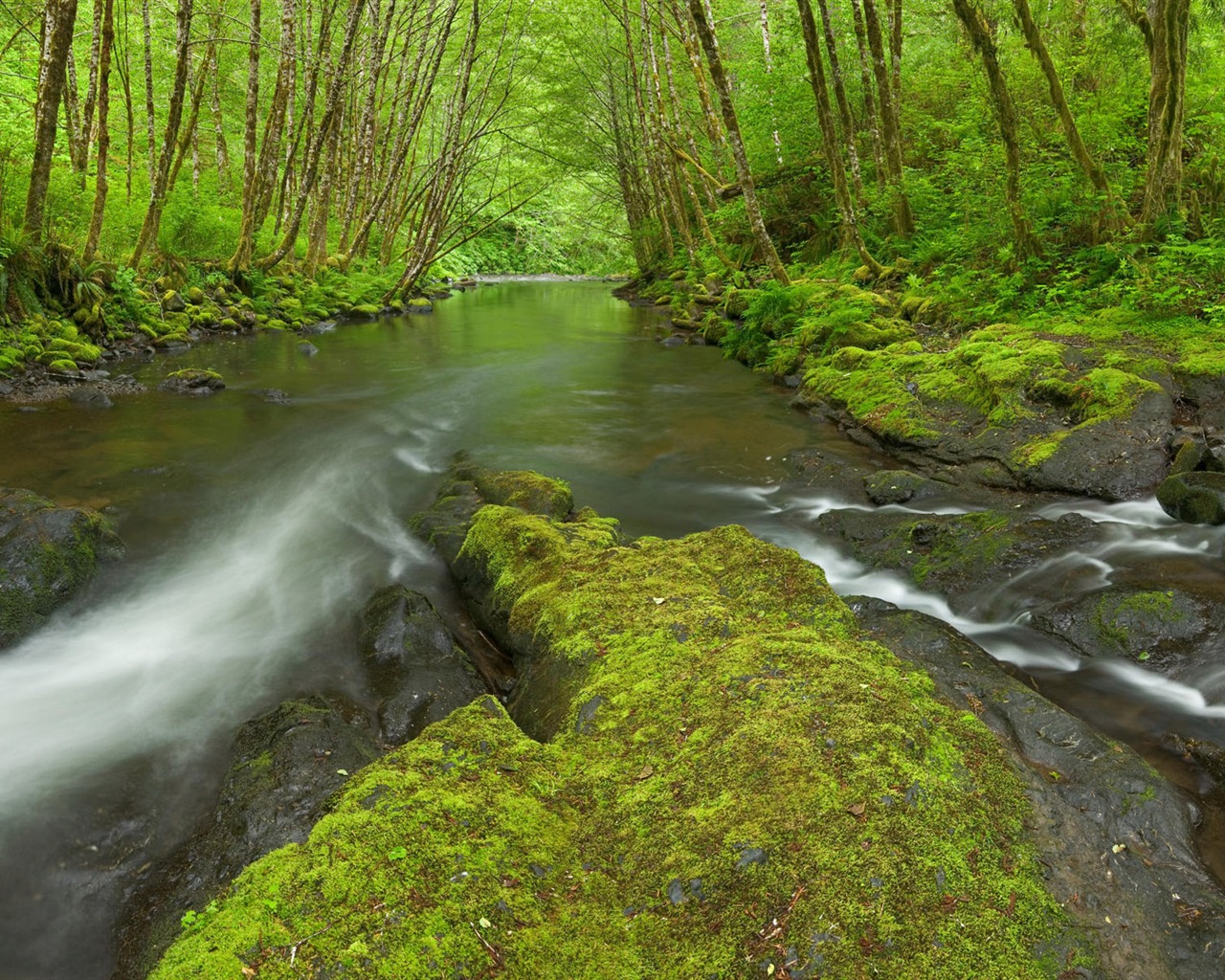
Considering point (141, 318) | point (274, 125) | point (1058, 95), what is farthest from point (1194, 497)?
point (274, 125)

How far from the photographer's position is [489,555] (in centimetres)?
537

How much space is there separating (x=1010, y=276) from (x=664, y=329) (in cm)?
1028

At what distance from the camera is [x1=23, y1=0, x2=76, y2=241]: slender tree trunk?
9281 mm

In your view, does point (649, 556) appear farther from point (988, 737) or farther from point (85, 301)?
point (85, 301)

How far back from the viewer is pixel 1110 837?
102 inches

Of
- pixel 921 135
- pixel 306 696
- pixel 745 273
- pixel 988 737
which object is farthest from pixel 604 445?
pixel 921 135

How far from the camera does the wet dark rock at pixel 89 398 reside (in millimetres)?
10253

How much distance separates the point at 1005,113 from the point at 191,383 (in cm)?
1221

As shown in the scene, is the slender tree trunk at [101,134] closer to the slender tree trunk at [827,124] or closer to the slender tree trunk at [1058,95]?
the slender tree trunk at [827,124]

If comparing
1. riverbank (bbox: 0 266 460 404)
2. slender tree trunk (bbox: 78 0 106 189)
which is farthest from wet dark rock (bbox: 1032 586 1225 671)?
slender tree trunk (bbox: 78 0 106 189)

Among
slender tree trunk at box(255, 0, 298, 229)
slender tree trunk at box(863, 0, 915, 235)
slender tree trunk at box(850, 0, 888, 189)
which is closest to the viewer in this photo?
slender tree trunk at box(863, 0, 915, 235)

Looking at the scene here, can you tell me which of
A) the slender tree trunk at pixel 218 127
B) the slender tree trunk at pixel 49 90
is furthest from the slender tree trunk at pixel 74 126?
the slender tree trunk at pixel 49 90

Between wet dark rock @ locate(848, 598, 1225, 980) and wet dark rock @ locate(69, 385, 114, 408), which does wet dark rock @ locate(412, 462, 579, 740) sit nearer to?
wet dark rock @ locate(848, 598, 1225, 980)

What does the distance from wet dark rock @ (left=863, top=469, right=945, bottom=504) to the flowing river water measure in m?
0.32
